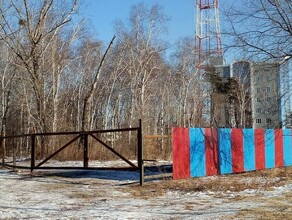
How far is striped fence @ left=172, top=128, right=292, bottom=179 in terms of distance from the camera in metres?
13.9

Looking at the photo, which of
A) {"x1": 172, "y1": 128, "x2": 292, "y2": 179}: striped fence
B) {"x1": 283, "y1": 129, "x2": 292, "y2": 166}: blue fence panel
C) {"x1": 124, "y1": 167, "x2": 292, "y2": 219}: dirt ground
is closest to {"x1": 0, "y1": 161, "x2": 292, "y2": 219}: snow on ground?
{"x1": 124, "y1": 167, "x2": 292, "y2": 219}: dirt ground

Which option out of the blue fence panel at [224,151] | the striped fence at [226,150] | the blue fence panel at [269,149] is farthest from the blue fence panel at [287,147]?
the blue fence panel at [224,151]

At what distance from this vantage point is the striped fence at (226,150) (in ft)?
45.4

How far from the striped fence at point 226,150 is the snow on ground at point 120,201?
1.06m

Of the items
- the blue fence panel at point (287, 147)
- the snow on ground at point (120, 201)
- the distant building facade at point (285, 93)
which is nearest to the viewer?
the snow on ground at point (120, 201)

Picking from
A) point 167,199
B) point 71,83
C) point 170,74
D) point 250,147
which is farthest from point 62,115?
point 167,199

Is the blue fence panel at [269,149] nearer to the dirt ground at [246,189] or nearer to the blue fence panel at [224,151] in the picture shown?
the dirt ground at [246,189]

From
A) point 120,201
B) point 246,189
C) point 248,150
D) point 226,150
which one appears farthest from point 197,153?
point 120,201

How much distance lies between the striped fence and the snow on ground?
1.06 metres

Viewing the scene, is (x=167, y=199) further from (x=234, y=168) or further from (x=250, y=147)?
(x=250, y=147)

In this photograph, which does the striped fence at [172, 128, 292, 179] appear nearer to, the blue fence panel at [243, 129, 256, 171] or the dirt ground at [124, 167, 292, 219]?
the blue fence panel at [243, 129, 256, 171]

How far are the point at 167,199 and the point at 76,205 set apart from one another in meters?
2.18

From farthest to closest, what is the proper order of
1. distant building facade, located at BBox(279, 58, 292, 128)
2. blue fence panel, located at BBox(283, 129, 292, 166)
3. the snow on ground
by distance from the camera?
blue fence panel, located at BBox(283, 129, 292, 166) < distant building facade, located at BBox(279, 58, 292, 128) < the snow on ground

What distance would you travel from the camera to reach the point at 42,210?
826cm
